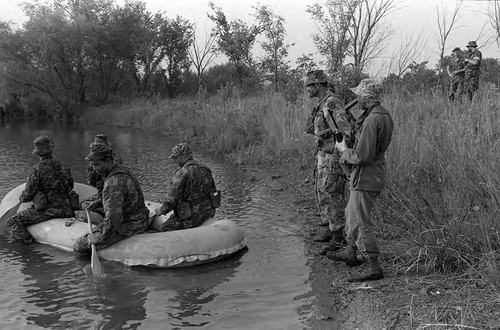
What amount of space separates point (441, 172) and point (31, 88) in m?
31.1

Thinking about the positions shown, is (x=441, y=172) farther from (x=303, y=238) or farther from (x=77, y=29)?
(x=77, y=29)

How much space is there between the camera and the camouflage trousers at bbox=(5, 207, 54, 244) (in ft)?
23.0

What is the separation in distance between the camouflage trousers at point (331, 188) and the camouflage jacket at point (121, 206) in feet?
7.55

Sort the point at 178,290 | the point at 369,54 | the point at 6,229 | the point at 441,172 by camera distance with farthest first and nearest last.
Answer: the point at 369,54 → the point at 6,229 → the point at 441,172 → the point at 178,290

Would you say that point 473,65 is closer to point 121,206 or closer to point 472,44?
point 472,44

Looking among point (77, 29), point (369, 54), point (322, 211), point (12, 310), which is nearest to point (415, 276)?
point (322, 211)

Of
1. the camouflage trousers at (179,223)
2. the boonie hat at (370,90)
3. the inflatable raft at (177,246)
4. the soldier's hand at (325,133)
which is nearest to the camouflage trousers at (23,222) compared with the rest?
the inflatable raft at (177,246)

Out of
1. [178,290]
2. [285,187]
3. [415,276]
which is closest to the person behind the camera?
[415,276]

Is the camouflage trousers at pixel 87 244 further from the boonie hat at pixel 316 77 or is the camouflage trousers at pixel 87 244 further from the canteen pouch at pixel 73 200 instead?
the boonie hat at pixel 316 77

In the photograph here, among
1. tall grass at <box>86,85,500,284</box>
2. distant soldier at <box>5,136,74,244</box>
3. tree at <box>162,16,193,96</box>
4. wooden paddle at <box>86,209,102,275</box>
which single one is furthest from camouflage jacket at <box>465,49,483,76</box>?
tree at <box>162,16,193,96</box>

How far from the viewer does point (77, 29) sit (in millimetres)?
31969

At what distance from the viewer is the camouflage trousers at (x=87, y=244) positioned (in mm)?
6070

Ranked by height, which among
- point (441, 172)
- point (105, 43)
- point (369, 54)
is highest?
point (105, 43)

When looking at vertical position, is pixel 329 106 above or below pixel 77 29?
below
